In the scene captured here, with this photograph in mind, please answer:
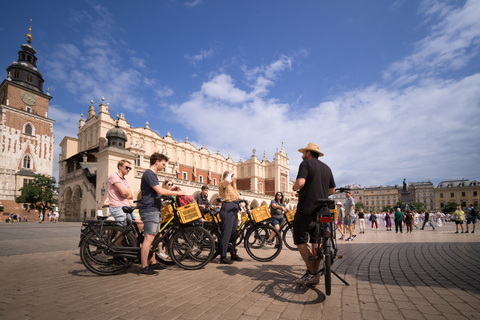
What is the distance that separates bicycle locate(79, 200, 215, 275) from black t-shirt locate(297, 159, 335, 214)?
1772 millimetres

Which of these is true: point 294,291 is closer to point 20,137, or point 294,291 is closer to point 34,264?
point 34,264

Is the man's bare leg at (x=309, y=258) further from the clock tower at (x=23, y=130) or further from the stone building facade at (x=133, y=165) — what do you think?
the clock tower at (x=23, y=130)

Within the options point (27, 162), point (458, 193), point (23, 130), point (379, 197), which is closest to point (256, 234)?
point (27, 162)

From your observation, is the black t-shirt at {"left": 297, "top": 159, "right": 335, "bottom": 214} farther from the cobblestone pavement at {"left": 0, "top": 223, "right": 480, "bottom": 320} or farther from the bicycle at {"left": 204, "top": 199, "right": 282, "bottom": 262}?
the bicycle at {"left": 204, "top": 199, "right": 282, "bottom": 262}

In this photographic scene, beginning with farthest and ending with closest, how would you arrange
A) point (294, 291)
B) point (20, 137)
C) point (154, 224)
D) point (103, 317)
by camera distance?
point (20, 137)
point (154, 224)
point (294, 291)
point (103, 317)

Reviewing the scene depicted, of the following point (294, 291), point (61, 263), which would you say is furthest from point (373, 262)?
point (61, 263)

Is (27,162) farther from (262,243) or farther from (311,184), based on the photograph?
(311,184)

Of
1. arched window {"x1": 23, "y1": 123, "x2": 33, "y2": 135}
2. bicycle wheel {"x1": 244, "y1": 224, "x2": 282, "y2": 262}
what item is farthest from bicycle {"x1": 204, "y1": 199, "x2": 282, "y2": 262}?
arched window {"x1": 23, "y1": 123, "x2": 33, "y2": 135}

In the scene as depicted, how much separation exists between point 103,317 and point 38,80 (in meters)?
56.2

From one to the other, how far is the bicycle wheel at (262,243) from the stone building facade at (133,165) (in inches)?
724

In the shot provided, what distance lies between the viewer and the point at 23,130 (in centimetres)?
3922

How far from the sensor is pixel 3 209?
34.4 meters

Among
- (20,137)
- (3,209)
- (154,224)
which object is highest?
(20,137)

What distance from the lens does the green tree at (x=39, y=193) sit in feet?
108
